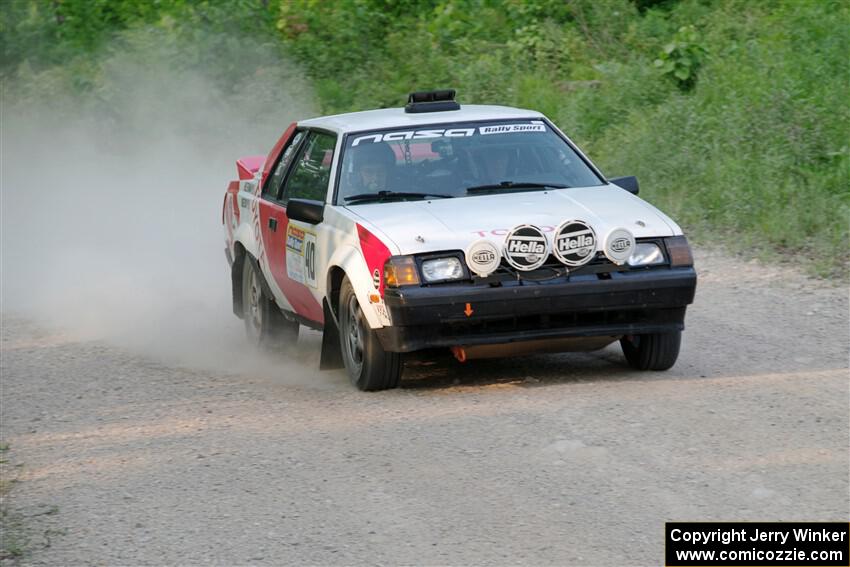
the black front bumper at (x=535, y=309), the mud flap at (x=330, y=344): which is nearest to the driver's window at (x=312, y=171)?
the mud flap at (x=330, y=344)

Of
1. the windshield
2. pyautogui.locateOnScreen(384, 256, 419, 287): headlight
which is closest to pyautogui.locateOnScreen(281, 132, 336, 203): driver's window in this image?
the windshield

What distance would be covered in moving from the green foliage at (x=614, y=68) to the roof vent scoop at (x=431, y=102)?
145 inches

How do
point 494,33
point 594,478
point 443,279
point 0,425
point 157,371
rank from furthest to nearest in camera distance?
point 494,33, point 157,371, point 0,425, point 443,279, point 594,478

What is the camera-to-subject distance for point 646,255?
7.51 metres

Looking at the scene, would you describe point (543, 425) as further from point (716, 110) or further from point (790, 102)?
point (716, 110)

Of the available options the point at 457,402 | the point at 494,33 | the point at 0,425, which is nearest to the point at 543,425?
the point at 457,402

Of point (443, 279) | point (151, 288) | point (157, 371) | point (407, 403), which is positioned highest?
point (443, 279)

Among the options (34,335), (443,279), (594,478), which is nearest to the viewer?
(594,478)

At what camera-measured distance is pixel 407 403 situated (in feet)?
24.7

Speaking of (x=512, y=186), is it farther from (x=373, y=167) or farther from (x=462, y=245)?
(x=462, y=245)

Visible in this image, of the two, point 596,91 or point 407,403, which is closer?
point 407,403

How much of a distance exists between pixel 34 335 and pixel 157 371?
2.44m

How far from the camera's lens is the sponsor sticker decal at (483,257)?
285 inches

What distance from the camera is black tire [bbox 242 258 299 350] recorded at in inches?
387
